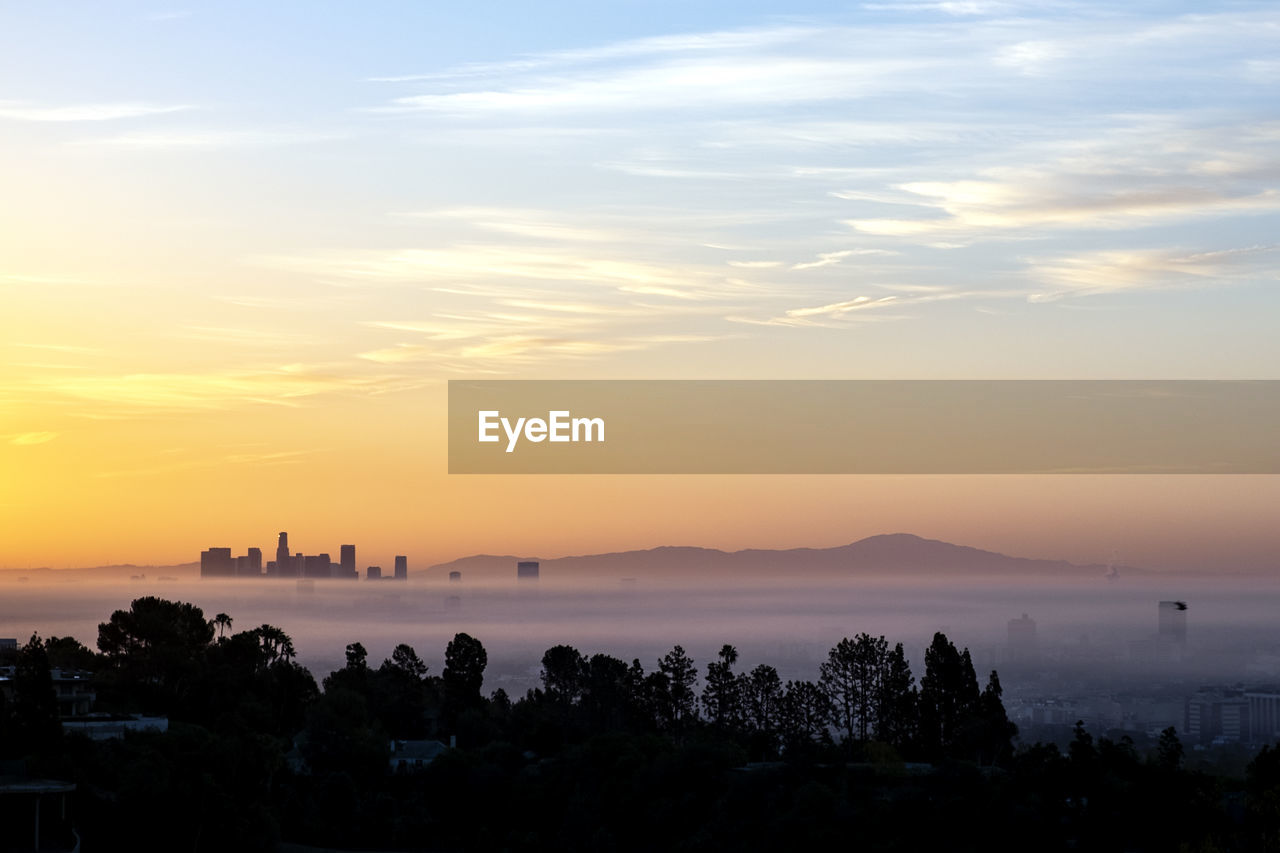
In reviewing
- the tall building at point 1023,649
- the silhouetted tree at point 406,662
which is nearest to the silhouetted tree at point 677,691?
the silhouetted tree at point 406,662

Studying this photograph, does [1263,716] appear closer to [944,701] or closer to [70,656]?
[944,701]

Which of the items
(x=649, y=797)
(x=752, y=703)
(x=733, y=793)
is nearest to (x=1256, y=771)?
(x=733, y=793)

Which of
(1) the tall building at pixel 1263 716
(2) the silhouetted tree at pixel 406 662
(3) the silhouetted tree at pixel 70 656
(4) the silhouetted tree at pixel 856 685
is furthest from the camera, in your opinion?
(1) the tall building at pixel 1263 716

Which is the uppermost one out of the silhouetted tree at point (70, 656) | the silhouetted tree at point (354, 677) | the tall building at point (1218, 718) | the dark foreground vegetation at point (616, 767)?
the silhouetted tree at point (70, 656)

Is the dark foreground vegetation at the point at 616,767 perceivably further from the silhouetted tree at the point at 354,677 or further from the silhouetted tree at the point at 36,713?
the silhouetted tree at the point at 354,677

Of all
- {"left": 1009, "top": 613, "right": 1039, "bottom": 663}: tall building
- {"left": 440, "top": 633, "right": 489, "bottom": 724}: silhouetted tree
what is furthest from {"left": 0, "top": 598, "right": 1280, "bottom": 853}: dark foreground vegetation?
{"left": 1009, "top": 613, "right": 1039, "bottom": 663}: tall building

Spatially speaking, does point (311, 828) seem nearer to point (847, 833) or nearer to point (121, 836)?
point (121, 836)

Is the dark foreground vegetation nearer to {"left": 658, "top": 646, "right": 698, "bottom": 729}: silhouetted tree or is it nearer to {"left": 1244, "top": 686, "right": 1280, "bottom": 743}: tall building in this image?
{"left": 658, "top": 646, "right": 698, "bottom": 729}: silhouetted tree
